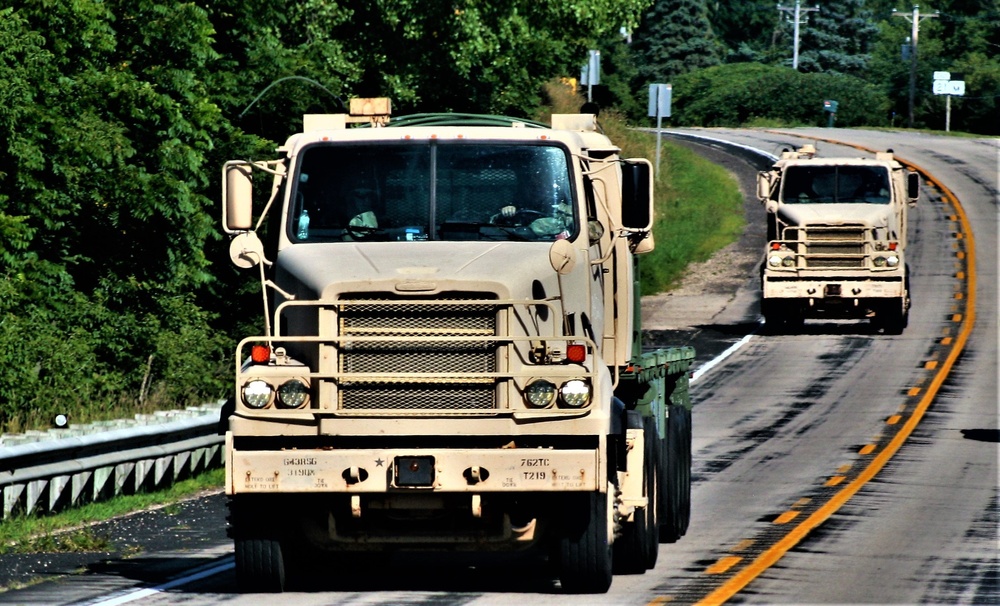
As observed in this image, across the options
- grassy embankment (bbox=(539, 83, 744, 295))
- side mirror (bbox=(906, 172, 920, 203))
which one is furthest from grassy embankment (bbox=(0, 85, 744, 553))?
side mirror (bbox=(906, 172, 920, 203))

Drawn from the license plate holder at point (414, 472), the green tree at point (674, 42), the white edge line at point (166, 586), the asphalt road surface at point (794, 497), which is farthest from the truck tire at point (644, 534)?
the green tree at point (674, 42)

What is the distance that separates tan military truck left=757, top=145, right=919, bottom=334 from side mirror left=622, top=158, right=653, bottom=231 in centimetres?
2154

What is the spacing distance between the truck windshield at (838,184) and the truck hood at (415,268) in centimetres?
2280

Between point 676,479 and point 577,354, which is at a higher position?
point 577,354

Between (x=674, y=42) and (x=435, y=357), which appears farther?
(x=674, y=42)

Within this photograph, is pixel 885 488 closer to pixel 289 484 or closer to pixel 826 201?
pixel 289 484

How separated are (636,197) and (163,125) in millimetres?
19063

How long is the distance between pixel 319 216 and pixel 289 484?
6.57 feet

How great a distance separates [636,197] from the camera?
11.8 metres

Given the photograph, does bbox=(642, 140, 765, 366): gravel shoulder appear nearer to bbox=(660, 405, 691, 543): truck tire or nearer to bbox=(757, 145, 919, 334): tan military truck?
bbox=(757, 145, 919, 334): tan military truck

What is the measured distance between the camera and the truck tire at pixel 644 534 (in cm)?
1237

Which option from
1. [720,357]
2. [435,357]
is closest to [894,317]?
[720,357]

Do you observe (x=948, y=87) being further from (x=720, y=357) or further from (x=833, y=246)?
(x=720, y=357)

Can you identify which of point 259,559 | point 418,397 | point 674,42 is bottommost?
point 259,559
